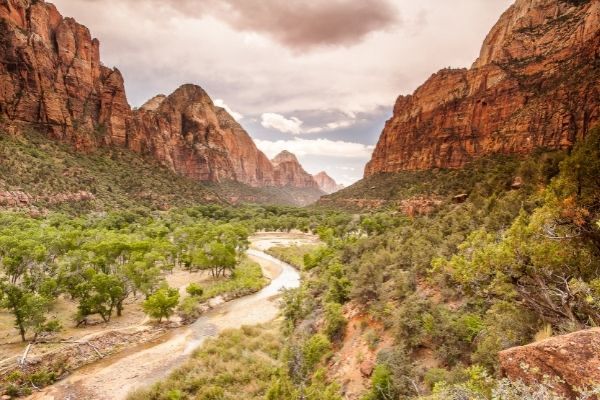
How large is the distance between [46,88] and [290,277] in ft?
397

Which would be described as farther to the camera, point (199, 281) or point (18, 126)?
point (18, 126)

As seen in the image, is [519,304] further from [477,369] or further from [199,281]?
[199,281]

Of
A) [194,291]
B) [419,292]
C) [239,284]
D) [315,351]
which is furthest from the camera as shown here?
[239,284]

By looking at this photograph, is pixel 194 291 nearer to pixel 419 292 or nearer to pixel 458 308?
pixel 419 292

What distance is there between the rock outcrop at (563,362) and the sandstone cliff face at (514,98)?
94.2 meters

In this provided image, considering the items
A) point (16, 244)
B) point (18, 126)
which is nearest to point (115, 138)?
point (18, 126)

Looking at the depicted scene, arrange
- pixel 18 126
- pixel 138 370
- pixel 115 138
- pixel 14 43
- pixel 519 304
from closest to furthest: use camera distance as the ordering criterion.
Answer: pixel 519 304
pixel 138 370
pixel 18 126
pixel 14 43
pixel 115 138

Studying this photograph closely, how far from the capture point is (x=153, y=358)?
2630 centimetres

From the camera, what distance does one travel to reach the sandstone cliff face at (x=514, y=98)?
8356cm

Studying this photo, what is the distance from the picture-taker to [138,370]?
2444cm

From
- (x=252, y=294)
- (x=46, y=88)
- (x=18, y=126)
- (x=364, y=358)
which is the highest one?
(x=46, y=88)

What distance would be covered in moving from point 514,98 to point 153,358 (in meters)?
123

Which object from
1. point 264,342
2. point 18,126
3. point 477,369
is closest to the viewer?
point 477,369

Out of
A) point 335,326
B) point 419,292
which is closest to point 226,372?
point 335,326
